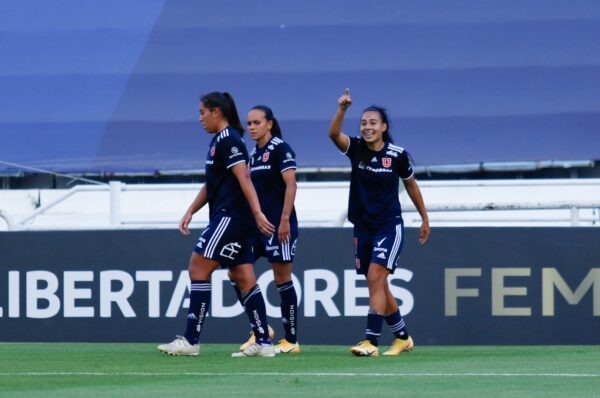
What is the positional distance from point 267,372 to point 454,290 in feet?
12.9

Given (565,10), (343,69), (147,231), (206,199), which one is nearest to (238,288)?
(206,199)

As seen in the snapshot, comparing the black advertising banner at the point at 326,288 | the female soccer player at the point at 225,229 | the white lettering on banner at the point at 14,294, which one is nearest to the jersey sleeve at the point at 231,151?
the female soccer player at the point at 225,229

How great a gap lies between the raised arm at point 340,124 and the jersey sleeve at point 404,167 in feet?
1.21

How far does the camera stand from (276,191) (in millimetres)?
9555

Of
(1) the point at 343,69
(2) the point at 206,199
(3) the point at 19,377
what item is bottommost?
(3) the point at 19,377

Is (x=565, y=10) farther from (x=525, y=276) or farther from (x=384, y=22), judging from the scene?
(x=525, y=276)

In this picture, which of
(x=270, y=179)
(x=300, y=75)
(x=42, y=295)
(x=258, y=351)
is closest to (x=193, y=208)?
(x=270, y=179)

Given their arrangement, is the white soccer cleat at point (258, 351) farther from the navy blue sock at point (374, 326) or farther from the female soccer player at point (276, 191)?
the navy blue sock at point (374, 326)

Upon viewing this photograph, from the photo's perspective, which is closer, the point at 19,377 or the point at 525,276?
the point at 19,377

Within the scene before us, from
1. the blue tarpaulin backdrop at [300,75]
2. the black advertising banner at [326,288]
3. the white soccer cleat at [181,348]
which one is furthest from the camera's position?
the blue tarpaulin backdrop at [300,75]

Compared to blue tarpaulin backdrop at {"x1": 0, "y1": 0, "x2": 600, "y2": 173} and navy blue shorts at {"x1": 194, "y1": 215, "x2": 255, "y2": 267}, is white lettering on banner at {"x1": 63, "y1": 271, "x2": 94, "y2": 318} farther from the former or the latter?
navy blue shorts at {"x1": 194, "y1": 215, "x2": 255, "y2": 267}

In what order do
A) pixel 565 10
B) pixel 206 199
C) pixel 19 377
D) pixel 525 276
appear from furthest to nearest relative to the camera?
1. pixel 565 10
2. pixel 525 276
3. pixel 206 199
4. pixel 19 377

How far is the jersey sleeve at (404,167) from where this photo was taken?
944cm

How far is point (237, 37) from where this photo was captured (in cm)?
1336
